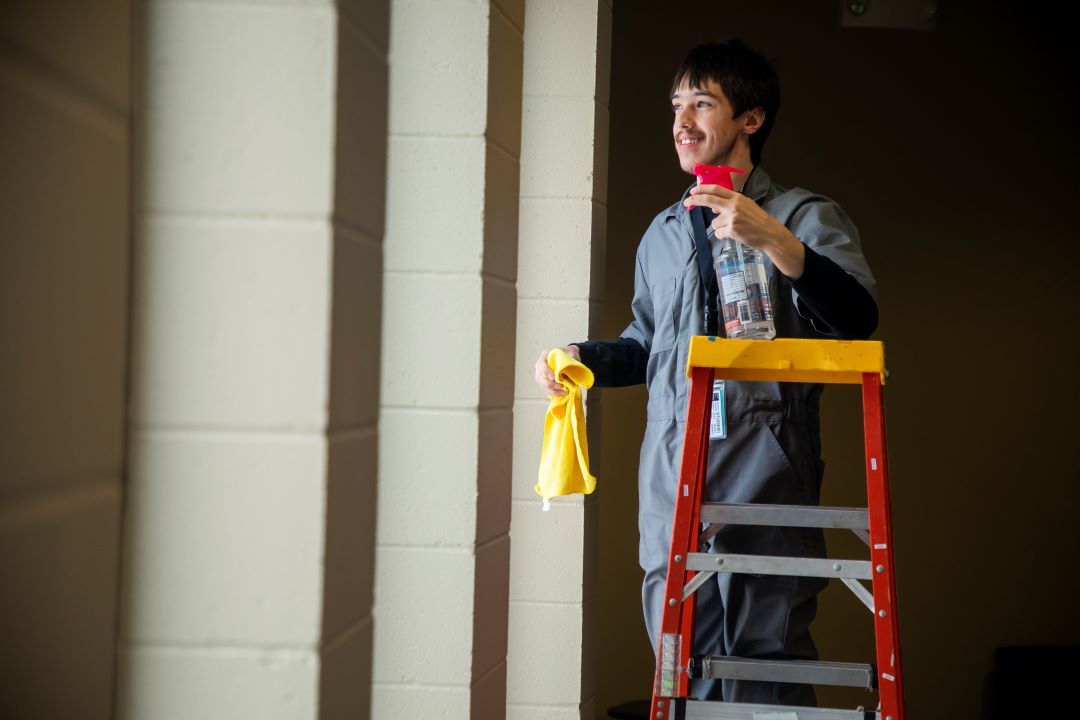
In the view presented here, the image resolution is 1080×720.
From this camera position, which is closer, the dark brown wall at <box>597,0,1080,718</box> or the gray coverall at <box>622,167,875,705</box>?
the gray coverall at <box>622,167,875,705</box>

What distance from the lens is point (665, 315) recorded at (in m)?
2.00

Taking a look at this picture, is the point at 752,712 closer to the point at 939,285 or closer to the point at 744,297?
the point at 744,297

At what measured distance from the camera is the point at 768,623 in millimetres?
1822

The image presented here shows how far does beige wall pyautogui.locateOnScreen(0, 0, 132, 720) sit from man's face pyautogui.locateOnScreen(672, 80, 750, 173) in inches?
51.7

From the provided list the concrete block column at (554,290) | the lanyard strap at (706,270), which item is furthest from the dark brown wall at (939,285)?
the lanyard strap at (706,270)

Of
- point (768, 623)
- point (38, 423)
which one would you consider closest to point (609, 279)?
point (768, 623)

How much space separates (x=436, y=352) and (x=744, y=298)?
537 mm

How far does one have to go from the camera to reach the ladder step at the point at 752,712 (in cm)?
169

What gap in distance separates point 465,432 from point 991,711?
320cm

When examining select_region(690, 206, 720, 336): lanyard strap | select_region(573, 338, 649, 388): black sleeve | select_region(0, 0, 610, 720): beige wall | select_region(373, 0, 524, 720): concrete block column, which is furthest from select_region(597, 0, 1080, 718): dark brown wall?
select_region(0, 0, 610, 720): beige wall

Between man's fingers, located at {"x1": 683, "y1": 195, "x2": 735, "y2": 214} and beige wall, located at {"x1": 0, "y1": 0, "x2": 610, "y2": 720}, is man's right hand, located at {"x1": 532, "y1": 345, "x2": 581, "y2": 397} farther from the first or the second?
beige wall, located at {"x1": 0, "y1": 0, "x2": 610, "y2": 720}

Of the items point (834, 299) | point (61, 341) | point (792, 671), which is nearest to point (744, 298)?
point (834, 299)

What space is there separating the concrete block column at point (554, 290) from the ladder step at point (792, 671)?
631 millimetres

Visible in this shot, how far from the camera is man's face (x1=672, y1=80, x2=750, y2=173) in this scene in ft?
6.62
